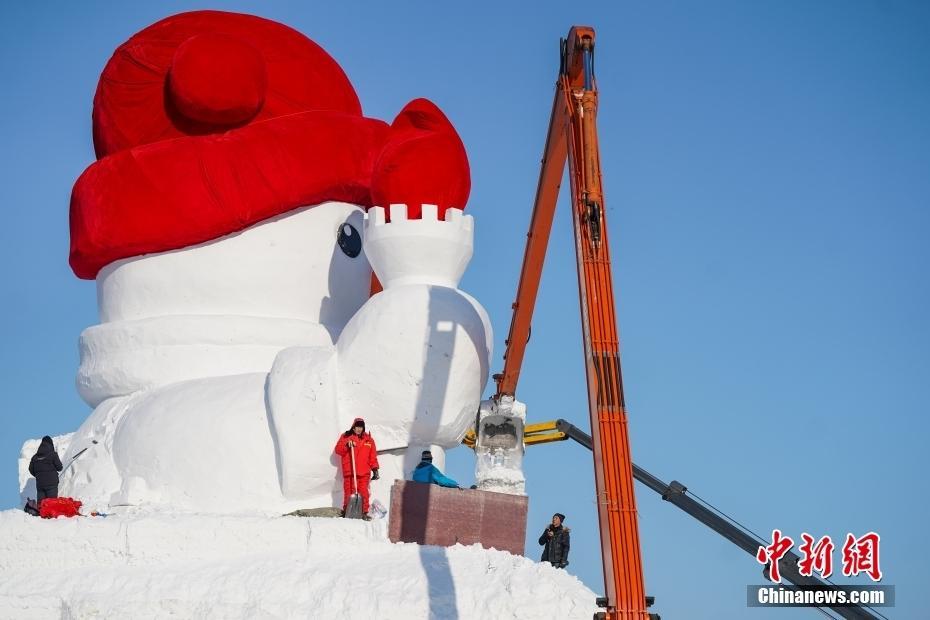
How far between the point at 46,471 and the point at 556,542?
4883mm

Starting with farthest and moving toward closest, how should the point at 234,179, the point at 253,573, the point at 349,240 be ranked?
the point at 349,240 → the point at 234,179 → the point at 253,573

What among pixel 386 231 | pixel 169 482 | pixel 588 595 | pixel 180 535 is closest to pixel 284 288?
pixel 386 231

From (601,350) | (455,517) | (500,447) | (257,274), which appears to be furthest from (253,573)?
(500,447)

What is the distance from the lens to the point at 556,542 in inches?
499

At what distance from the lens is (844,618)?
14500mm

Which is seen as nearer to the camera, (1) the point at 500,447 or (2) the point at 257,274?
(2) the point at 257,274

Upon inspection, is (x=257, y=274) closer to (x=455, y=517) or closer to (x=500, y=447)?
(x=500, y=447)

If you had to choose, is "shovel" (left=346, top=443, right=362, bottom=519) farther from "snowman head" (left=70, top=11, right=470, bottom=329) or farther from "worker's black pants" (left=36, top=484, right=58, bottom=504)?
"worker's black pants" (left=36, top=484, right=58, bottom=504)

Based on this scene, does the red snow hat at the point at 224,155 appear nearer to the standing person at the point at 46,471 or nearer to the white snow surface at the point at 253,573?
the standing person at the point at 46,471

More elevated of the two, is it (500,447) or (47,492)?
(500,447)

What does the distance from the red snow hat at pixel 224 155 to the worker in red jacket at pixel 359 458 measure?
8.08 feet

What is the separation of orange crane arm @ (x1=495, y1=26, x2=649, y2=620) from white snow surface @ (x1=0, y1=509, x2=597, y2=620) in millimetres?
1562

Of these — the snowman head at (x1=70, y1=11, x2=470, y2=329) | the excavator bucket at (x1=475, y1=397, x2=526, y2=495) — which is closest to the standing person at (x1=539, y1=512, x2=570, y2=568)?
the excavator bucket at (x1=475, y1=397, x2=526, y2=495)

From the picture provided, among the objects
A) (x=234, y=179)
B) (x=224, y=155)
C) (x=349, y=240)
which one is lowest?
(x=349, y=240)
